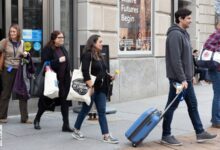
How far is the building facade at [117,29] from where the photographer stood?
945cm

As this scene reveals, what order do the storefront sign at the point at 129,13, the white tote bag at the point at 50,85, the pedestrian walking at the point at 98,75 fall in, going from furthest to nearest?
the storefront sign at the point at 129,13 < the white tote bag at the point at 50,85 < the pedestrian walking at the point at 98,75

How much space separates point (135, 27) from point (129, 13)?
51 cm

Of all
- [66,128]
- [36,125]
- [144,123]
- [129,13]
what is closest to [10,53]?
[36,125]

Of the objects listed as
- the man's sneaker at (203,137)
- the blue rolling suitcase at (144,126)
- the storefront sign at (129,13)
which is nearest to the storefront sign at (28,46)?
the storefront sign at (129,13)

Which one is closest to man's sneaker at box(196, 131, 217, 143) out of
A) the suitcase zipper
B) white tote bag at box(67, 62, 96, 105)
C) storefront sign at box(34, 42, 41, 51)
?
the suitcase zipper

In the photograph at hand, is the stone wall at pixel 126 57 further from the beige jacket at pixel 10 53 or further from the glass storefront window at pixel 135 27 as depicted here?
the beige jacket at pixel 10 53

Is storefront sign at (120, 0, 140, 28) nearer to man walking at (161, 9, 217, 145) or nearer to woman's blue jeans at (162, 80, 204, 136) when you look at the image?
man walking at (161, 9, 217, 145)

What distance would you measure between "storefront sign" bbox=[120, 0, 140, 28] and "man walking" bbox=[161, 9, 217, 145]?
16.0 ft

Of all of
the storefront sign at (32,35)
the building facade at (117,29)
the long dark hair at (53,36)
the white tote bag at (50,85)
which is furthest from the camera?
the building facade at (117,29)

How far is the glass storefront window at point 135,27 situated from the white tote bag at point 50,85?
4.39 meters

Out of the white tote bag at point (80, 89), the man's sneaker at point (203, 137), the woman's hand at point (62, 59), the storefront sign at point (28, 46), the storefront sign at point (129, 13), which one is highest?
the storefront sign at point (129, 13)

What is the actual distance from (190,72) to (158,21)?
640cm

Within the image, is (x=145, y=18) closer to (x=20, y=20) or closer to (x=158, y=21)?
(x=158, y=21)

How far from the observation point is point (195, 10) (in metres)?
17.4
